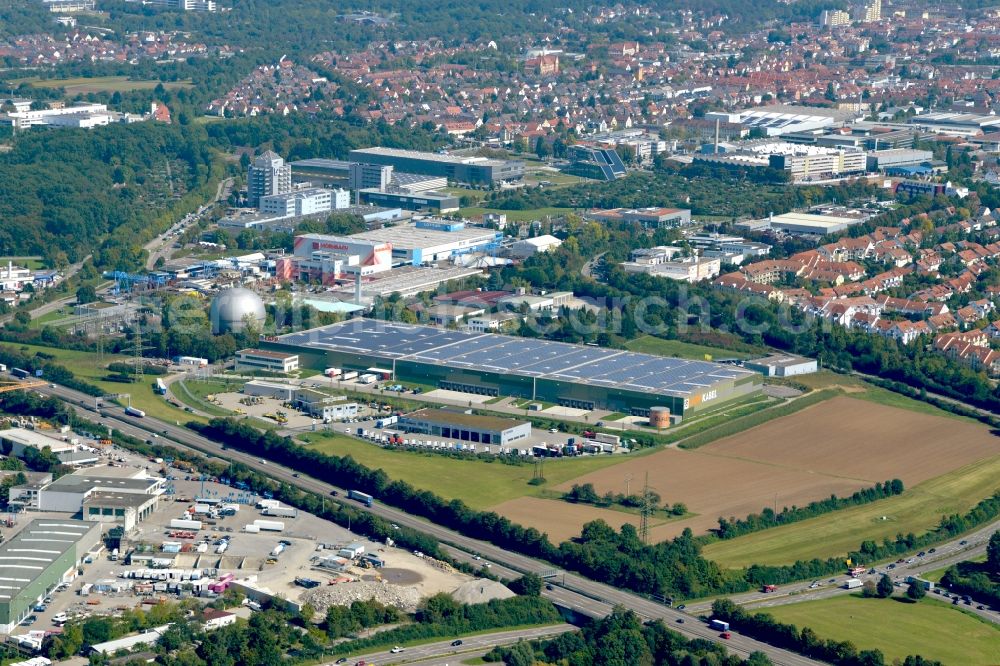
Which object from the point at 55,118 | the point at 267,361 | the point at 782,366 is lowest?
the point at 267,361

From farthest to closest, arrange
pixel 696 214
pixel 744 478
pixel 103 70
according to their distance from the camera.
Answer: pixel 103 70 < pixel 696 214 < pixel 744 478

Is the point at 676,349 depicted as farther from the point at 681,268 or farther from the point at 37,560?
the point at 37,560

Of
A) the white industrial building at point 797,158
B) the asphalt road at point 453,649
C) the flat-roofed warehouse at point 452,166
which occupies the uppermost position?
the white industrial building at point 797,158

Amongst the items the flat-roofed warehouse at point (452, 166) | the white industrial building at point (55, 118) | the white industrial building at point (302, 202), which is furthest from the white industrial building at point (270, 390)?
the white industrial building at point (55, 118)

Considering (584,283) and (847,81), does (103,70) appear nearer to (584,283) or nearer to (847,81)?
(847,81)

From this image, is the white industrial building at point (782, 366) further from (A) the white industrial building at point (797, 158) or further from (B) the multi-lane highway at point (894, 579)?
(A) the white industrial building at point (797, 158)

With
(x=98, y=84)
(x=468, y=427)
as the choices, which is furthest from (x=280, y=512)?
(x=98, y=84)

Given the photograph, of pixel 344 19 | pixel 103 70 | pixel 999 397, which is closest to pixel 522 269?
pixel 999 397
